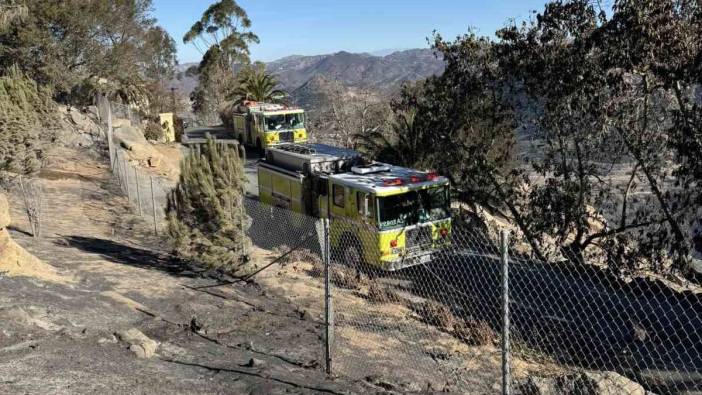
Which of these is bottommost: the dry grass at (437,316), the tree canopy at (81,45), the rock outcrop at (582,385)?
the dry grass at (437,316)

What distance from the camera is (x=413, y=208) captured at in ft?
42.9

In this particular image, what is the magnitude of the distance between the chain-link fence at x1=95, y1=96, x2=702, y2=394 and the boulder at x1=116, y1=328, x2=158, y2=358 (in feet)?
6.34

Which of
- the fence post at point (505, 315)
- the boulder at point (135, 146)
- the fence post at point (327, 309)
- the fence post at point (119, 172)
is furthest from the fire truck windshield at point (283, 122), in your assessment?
the fence post at point (505, 315)

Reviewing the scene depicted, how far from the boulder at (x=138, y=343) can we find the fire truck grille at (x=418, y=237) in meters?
6.78

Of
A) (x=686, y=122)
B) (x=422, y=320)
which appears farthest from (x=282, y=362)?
(x=686, y=122)

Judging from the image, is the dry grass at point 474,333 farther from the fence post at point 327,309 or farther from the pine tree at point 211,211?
the pine tree at point 211,211

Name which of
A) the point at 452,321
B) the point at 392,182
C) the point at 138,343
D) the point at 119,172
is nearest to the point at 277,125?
the point at 119,172

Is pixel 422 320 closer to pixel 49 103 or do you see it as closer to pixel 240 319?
pixel 240 319

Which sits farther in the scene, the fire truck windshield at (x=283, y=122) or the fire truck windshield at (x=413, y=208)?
the fire truck windshield at (x=283, y=122)

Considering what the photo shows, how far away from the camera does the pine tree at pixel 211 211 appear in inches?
442

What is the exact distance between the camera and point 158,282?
34.4 ft

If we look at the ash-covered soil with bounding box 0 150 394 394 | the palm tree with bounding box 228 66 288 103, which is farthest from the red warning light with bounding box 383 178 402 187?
the palm tree with bounding box 228 66 288 103

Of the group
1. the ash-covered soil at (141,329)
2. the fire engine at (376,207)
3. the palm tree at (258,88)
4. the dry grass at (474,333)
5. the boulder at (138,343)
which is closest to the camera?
the ash-covered soil at (141,329)

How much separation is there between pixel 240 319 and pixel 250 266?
9.61ft
